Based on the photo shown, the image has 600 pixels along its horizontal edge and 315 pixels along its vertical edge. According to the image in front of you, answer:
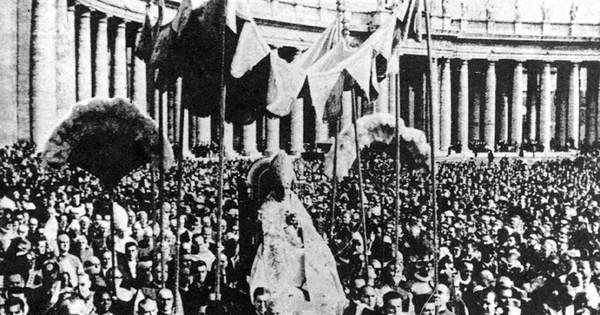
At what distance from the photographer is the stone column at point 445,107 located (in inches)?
2124

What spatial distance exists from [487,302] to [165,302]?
407 cm

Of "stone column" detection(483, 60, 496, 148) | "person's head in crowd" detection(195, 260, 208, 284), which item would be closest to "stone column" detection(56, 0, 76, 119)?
"person's head in crowd" detection(195, 260, 208, 284)

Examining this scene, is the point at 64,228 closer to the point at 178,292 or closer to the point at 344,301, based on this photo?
the point at 178,292

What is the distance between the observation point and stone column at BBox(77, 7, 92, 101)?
3028cm

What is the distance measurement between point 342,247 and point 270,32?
35.1 meters

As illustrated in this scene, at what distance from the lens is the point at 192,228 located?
45.2ft

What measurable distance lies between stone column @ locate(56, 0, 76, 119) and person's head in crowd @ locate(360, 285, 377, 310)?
810 inches

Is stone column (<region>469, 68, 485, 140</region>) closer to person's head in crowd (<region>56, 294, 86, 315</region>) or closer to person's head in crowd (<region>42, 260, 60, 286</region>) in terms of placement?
person's head in crowd (<region>42, 260, 60, 286</region>)

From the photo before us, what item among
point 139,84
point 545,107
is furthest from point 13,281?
point 545,107

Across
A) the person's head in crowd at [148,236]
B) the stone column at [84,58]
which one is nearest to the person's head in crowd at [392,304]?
the person's head in crowd at [148,236]

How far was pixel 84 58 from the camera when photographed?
30.8m

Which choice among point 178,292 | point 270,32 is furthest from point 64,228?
point 270,32

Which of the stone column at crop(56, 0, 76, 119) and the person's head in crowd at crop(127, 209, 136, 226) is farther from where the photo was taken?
the stone column at crop(56, 0, 76, 119)

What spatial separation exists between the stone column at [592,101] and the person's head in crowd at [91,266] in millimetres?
55726
